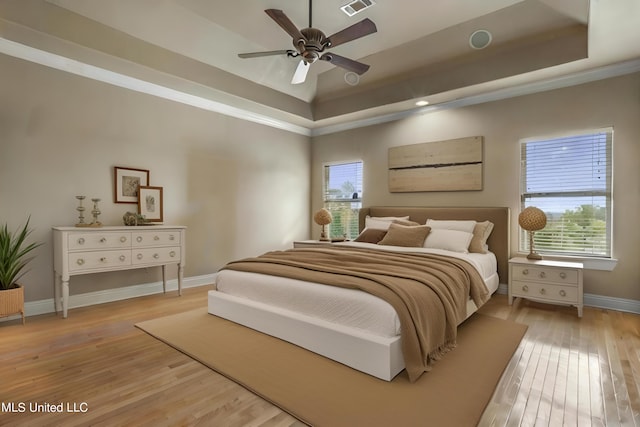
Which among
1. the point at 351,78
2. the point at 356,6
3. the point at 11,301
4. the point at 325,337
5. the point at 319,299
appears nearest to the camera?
the point at 325,337

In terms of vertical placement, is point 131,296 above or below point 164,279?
below

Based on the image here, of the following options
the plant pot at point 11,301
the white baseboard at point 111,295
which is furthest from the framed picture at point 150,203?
the plant pot at point 11,301

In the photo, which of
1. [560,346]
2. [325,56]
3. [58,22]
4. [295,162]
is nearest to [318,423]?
A: [560,346]

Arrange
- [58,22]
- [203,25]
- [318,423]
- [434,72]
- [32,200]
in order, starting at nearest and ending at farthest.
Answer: [318,423] → [58,22] → [32,200] → [203,25] → [434,72]

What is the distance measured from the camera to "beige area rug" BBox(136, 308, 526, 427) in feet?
5.60

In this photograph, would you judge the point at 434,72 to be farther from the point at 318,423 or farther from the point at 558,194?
the point at 318,423

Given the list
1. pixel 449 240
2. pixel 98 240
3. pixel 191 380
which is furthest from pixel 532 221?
pixel 98 240

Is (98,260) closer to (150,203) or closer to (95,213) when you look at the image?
(95,213)

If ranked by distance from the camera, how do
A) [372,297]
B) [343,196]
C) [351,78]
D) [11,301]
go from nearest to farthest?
[372,297] → [11,301] → [351,78] → [343,196]

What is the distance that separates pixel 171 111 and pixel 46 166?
1567 millimetres

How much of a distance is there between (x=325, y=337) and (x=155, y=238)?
263 centimetres

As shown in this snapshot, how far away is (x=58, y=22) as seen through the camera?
3.09 meters

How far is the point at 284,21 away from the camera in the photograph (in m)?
2.65

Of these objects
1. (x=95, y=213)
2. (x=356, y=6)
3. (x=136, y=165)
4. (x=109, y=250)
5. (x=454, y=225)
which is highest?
(x=356, y=6)
